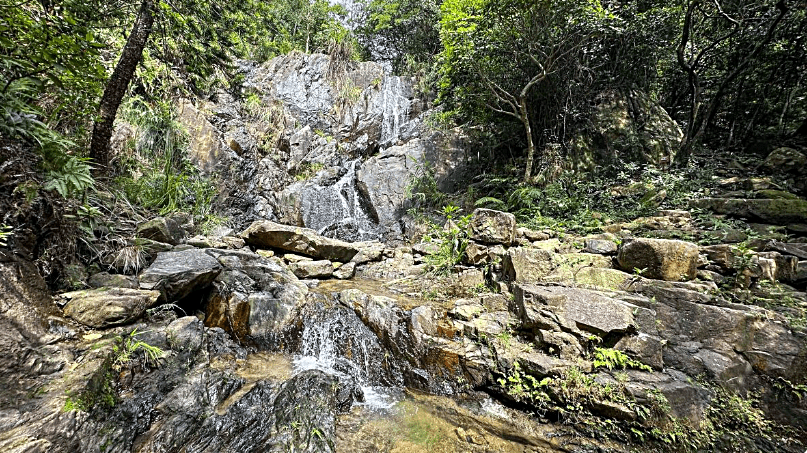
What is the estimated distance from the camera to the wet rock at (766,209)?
462 centimetres

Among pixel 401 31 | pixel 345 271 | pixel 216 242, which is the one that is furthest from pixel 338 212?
pixel 401 31

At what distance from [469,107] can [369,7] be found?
38.2 feet

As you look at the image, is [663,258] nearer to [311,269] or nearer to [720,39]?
[311,269]

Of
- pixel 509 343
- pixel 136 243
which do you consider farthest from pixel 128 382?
pixel 509 343

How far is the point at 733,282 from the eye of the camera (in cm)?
379

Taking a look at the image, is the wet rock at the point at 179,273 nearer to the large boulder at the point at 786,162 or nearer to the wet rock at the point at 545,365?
the wet rock at the point at 545,365

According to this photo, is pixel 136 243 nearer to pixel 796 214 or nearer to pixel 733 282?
pixel 733 282

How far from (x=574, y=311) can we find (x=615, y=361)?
623 mm

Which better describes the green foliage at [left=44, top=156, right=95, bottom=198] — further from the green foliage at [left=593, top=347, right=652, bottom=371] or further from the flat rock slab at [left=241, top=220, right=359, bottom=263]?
the green foliage at [left=593, top=347, right=652, bottom=371]

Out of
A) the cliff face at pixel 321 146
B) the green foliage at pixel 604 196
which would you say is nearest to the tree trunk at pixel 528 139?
the green foliage at pixel 604 196

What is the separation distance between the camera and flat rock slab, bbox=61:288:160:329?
110 inches

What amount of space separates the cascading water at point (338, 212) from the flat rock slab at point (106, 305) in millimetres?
6801

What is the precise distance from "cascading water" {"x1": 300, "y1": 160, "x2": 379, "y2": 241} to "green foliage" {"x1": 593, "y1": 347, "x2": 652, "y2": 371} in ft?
24.4

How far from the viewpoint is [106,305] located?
2.94 m
